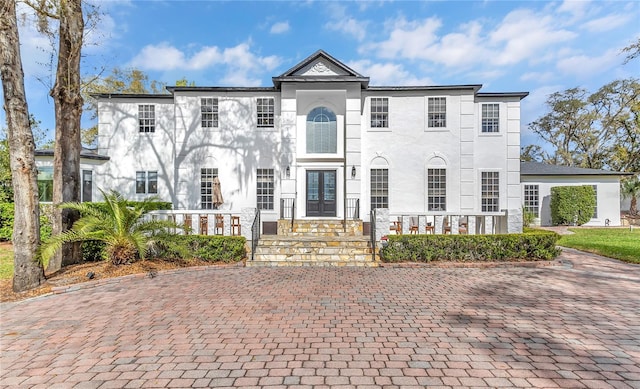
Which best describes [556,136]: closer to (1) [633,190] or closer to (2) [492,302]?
(1) [633,190]

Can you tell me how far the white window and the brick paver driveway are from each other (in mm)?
10197

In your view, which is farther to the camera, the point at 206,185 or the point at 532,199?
the point at 532,199

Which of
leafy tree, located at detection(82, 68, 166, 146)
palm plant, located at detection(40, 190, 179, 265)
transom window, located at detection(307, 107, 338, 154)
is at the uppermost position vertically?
leafy tree, located at detection(82, 68, 166, 146)

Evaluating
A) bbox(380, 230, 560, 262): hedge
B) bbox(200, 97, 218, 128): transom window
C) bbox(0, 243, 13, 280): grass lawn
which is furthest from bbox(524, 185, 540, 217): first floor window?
bbox(0, 243, 13, 280): grass lawn

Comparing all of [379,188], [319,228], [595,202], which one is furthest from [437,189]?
[595,202]

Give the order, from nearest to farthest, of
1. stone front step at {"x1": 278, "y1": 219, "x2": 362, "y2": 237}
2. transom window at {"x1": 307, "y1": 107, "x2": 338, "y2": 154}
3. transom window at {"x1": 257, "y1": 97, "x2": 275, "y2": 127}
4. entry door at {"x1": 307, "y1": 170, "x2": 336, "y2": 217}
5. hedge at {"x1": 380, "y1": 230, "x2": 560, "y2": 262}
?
hedge at {"x1": 380, "y1": 230, "x2": 560, "y2": 262} → stone front step at {"x1": 278, "y1": 219, "x2": 362, "y2": 237} → entry door at {"x1": 307, "y1": 170, "x2": 336, "y2": 217} → transom window at {"x1": 307, "y1": 107, "x2": 338, "y2": 154} → transom window at {"x1": 257, "y1": 97, "x2": 275, "y2": 127}

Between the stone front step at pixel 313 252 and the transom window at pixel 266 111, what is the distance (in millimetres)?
6472

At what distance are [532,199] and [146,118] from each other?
21.7m

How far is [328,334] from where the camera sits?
4102mm

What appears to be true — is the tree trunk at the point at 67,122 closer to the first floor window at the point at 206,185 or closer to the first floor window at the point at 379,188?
the first floor window at the point at 206,185

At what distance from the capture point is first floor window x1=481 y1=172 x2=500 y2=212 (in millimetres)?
14578

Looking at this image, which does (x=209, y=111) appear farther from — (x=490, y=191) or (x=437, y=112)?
(x=490, y=191)

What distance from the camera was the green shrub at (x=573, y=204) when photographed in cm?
1786

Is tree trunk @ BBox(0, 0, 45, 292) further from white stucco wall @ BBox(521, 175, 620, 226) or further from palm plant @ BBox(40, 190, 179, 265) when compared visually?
white stucco wall @ BBox(521, 175, 620, 226)
